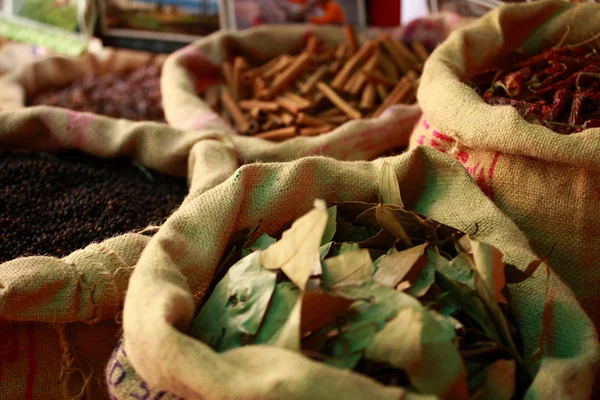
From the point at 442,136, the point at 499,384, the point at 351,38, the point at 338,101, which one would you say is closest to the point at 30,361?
the point at 499,384

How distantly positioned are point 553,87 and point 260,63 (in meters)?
1.26

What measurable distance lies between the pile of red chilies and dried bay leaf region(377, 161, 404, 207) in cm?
29

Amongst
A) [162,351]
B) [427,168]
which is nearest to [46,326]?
[162,351]

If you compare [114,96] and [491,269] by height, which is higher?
[491,269]

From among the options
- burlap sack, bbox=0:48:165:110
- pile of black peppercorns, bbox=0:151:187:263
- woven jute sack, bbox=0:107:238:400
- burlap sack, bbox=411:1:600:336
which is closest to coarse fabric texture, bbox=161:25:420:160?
pile of black peppercorns, bbox=0:151:187:263

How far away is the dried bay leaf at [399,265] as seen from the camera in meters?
0.85

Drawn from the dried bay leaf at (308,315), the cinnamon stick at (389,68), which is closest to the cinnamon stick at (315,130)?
the cinnamon stick at (389,68)

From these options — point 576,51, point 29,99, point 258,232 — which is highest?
Answer: point 576,51

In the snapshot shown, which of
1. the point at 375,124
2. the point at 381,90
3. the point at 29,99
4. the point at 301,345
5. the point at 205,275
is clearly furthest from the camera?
the point at 29,99

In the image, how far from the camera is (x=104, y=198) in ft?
4.49

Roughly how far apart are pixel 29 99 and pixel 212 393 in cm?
195

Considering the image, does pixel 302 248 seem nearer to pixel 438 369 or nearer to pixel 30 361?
pixel 438 369

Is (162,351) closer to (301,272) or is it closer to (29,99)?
(301,272)

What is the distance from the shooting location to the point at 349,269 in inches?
33.1
